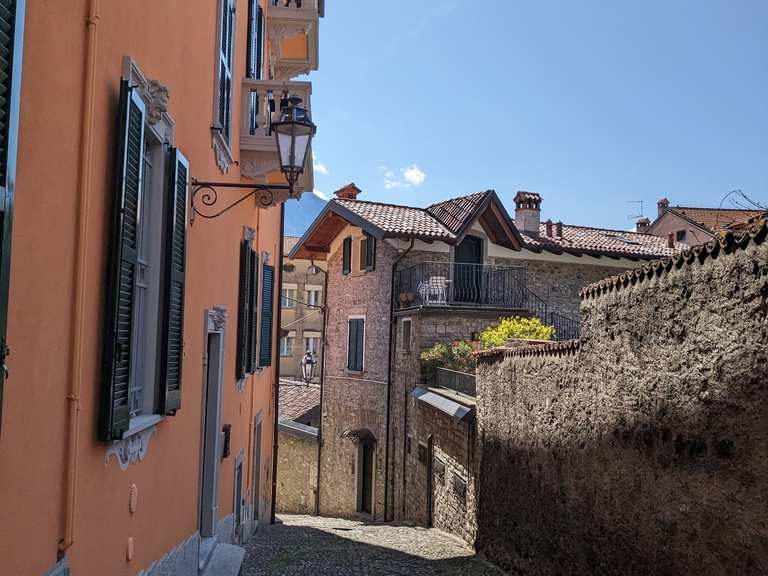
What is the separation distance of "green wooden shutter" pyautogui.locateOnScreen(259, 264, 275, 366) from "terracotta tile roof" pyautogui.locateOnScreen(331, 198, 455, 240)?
5954mm

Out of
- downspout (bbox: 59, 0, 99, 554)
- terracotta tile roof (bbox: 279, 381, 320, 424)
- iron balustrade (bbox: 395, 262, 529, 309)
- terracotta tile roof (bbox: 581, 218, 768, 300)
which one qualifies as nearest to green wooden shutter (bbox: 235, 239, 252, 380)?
terracotta tile roof (bbox: 581, 218, 768, 300)

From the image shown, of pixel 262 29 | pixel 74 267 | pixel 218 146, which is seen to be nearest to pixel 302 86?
pixel 218 146

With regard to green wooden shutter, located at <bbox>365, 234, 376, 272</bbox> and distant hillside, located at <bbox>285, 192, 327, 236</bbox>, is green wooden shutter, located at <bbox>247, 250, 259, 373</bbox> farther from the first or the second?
distant hillside, located at <bbox>285, 192, 327, 236</bbox>

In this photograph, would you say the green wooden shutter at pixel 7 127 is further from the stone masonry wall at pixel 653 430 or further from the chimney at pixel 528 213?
the chimney at pixel 528 213

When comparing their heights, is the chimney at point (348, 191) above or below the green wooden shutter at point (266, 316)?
above

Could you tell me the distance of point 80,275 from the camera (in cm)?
320

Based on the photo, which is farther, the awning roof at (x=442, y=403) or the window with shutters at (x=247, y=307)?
the awning roof at (x=442, y=403)

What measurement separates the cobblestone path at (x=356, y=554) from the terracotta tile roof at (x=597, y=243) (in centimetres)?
962

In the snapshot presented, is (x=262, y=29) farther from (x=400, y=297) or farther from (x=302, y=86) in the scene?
(x=400, y=297)

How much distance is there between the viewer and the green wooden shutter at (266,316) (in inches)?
433

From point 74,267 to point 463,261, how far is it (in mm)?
16191

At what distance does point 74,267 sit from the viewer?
10.4 feet

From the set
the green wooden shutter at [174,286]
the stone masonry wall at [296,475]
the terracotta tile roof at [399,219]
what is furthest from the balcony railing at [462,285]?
the green wooden shutter at [174,286]

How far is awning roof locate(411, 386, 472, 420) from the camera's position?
1235 centimetres
